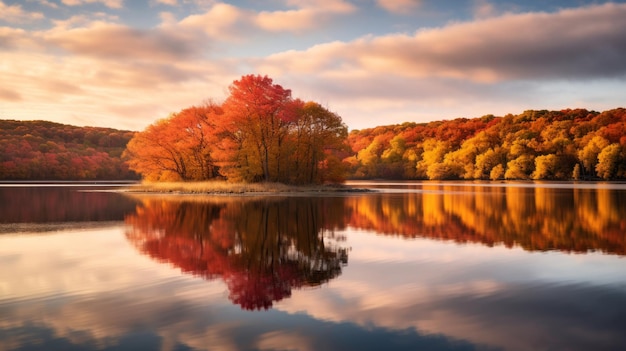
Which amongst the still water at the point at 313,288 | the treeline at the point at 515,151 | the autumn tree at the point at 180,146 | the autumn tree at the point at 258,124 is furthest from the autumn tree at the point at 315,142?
the still water at the point at 313,288

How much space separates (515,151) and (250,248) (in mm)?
118577

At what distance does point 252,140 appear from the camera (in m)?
60.5

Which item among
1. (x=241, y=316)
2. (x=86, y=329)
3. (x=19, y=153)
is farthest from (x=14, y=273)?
(x=19, y=153)

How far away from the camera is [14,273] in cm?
1300

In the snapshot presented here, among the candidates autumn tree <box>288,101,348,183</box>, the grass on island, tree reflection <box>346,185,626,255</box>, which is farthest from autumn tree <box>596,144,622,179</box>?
tree reflection <box>346,185,626,255</box>

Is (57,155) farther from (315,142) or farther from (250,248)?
(250,248)

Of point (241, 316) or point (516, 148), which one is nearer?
point (241, 316)

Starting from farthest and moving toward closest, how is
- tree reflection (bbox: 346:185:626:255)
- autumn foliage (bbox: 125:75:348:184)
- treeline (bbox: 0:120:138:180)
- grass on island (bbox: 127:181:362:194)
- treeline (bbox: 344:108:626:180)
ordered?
treeline (bbox: 0:120:138:180)
treeline (bbox: 344:108:626:180)
autumn foliage (bbox: 125:75:348:184)
grass on island (bbox: 127:181:362:194)
tree reflection (bbox: 346:185:626:255)

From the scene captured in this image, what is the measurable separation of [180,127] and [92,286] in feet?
191

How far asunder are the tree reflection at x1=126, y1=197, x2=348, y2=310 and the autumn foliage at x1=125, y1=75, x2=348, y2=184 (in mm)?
31102

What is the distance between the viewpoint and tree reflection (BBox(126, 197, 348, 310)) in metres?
11.8

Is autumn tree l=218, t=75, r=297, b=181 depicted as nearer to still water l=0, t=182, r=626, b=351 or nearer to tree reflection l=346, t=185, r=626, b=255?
tree reflection l=346, t=185, r=626, b=255

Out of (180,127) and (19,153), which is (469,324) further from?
(19,153)

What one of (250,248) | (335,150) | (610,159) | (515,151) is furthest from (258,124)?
(515,151)
